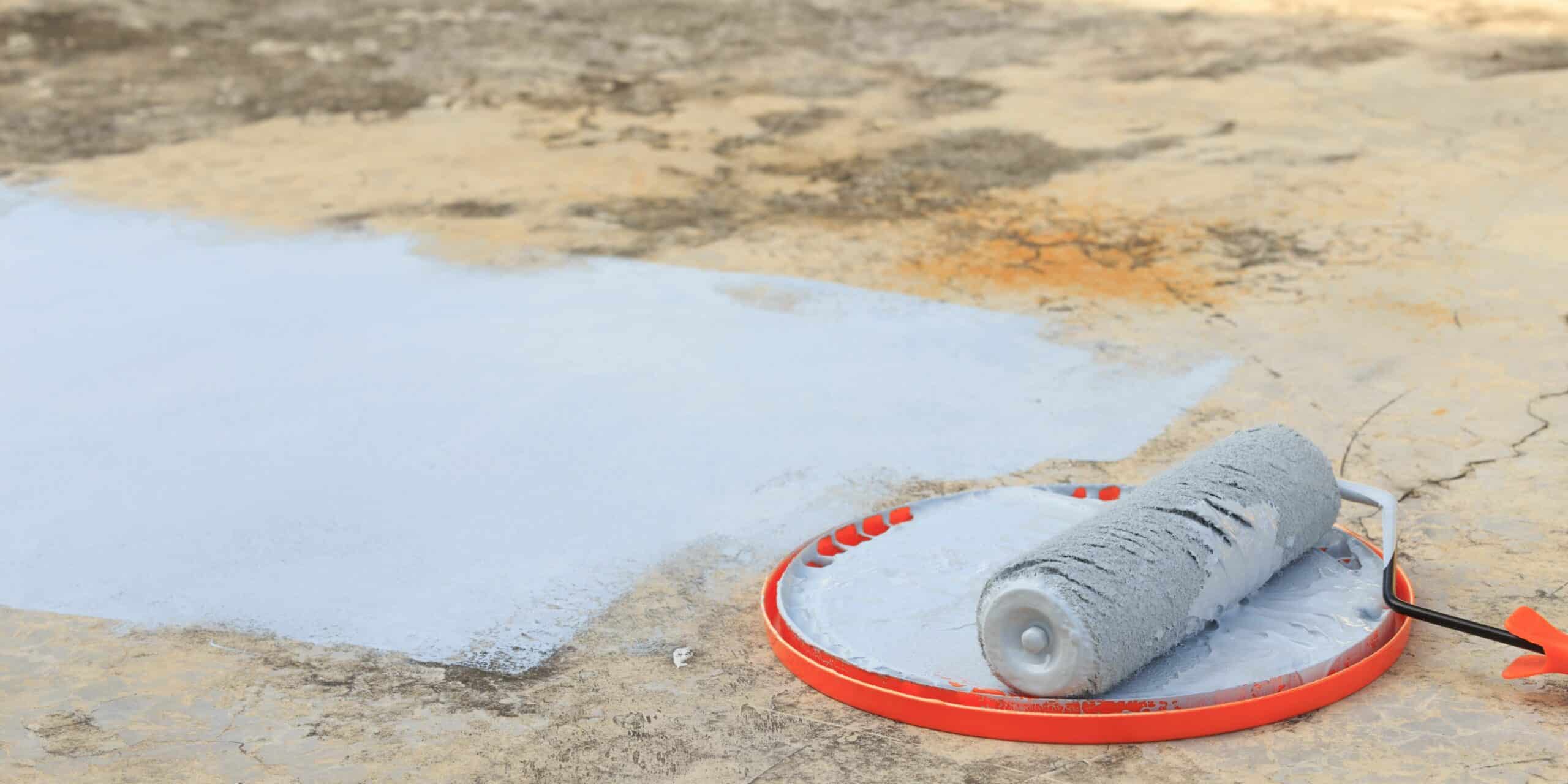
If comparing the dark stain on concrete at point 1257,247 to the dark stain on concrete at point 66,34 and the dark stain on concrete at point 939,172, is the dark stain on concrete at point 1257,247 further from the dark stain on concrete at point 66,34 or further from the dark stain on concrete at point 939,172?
Answer: the dark stain on concrete at point 66,34

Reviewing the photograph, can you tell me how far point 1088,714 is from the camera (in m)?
2.22

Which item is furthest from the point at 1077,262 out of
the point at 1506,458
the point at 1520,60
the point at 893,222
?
the point at 1520,60

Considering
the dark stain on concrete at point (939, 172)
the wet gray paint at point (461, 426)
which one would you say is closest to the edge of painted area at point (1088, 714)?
the wet gray paint at point (461, 426)

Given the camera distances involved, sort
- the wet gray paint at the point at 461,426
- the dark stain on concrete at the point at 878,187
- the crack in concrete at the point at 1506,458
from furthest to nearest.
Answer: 1. the dark stain on concrete at the point at 878,187
2. the crack in concrete at the point at 1506,458
3. the wet gray paint at the point at 461,426

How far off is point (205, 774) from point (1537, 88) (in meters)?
5.29

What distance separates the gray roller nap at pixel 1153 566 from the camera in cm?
221

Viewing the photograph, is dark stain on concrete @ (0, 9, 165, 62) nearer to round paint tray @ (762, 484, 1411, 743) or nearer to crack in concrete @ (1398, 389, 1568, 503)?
round paint tray @ (762, 484, 1411, 743)

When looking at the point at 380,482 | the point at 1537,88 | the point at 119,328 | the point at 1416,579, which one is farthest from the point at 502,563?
the point at 1537,88

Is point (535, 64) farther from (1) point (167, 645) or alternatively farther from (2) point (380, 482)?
(1) point (167, 645)

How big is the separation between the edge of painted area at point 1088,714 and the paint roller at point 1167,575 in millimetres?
47

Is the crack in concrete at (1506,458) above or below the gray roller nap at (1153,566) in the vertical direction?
below

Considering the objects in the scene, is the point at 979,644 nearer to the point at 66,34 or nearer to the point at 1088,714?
the point at 1088,714

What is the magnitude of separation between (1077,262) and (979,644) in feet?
7.55

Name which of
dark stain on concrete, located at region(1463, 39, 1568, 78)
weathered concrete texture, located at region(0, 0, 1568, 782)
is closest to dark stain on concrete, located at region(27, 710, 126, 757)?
weathered concrete texture, located at region(0, 0, 1568, 782)
